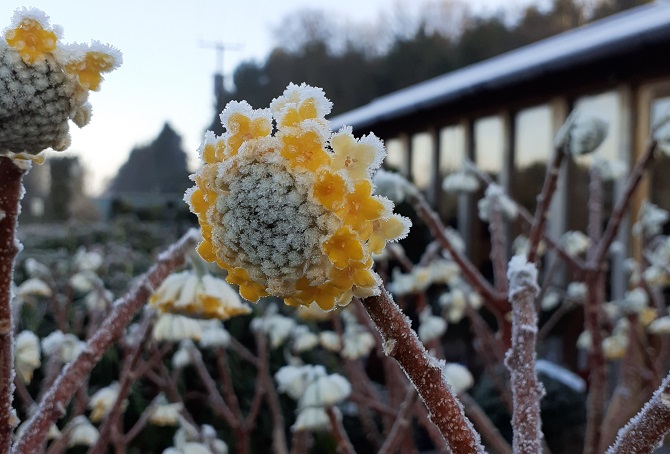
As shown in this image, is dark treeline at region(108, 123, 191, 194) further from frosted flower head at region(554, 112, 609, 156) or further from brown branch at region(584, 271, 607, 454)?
frosted flower head at region(554, 112, 609, 156)

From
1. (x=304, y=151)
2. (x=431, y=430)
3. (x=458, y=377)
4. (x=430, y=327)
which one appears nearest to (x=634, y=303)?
(x=430, y=327)

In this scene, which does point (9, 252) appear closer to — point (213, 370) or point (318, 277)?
point (318, 277)

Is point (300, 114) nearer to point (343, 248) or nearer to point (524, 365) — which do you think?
point (343, 248)

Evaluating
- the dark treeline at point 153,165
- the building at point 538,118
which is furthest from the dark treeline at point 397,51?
the building at point 538,118

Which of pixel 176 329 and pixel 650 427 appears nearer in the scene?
pixel 650 427

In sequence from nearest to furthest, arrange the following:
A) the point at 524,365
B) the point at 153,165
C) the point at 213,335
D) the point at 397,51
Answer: the point at 524,365, the point at 213,335, the point at 397,51, the point at 153,165

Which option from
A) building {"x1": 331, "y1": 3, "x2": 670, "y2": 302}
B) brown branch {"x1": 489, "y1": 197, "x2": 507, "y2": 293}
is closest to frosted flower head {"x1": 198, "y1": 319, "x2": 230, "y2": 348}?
brown branch {"x1": 489, "y1": 197, "x2": 507, "y2": 293}

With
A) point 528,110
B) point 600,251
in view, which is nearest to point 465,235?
point 528,110
